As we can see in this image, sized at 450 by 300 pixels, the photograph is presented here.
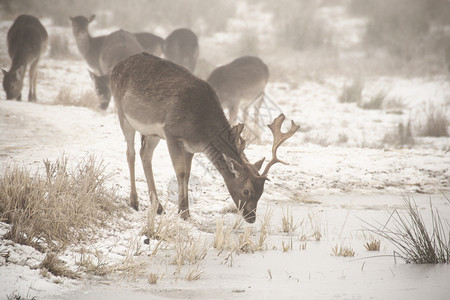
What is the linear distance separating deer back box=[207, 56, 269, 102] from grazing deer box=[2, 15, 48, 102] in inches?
173

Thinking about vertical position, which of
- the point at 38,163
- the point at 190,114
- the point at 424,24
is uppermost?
the point at 424,24

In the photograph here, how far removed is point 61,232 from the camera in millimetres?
4977

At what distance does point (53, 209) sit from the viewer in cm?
497

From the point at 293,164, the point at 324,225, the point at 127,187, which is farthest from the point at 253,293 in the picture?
the point at 293,164

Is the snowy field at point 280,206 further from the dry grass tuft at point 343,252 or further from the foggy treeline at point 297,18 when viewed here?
the foggy treeline at point 297,18

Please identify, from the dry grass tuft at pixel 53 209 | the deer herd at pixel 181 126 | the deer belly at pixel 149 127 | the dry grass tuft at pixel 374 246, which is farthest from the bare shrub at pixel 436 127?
the dry grass tuft at pixel 53 209

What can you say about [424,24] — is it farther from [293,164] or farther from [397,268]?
[397,268]

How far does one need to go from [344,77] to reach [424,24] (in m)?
6.84

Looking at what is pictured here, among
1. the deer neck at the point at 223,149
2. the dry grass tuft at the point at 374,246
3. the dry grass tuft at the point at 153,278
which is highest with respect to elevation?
the deer neck at the point at 223,149

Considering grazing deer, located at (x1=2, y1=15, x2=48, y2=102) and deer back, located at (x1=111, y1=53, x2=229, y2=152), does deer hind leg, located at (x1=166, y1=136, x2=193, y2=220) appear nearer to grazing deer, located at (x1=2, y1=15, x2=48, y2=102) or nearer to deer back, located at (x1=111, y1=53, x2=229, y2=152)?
deer back, located at (x1=111, y1=53, x2=229, y2=152)

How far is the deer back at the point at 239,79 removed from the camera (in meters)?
12.6

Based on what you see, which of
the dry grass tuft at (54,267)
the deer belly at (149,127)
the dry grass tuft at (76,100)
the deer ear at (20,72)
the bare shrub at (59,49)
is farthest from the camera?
the bare shrub at (59,49)

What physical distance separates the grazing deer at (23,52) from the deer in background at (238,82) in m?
4.41

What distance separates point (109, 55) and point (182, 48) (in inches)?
124
